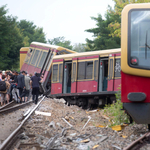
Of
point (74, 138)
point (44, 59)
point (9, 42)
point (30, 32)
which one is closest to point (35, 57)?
point (44, 59)

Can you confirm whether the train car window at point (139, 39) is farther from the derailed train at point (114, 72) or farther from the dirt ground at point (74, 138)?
the dirt ground at point (74, 138)

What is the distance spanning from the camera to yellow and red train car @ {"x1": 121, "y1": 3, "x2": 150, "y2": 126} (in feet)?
20.8

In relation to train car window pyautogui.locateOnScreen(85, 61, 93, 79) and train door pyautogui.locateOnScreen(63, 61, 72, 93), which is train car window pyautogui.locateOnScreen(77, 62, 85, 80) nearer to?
train car window pyautogui.locateOnScreen(85, 61, 93, 79)

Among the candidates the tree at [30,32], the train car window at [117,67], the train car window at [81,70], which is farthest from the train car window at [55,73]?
the tree at [30,32]

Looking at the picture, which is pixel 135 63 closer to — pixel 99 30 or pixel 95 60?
pixel 95 60

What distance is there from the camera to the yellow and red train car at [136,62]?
6.34 meters

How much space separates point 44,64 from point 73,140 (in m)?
14.7

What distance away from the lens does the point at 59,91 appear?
19.2 metres

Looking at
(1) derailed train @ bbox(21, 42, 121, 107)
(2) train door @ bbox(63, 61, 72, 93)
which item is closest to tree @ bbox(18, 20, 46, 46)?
(1) derailed train @ bbox(21, 42, 121, 107)

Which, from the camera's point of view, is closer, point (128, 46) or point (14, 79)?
point (128, 46)

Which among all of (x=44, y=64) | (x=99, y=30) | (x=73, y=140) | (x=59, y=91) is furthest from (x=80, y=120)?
(x=99, y=30)

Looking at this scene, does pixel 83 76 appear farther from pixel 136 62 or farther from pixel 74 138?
pixel 136 62

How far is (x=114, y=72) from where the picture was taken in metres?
15.7

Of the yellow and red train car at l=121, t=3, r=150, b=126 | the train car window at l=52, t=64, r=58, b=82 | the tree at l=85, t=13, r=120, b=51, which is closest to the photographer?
the yellow and red train car at l=121, t=3, r=150, b=126
